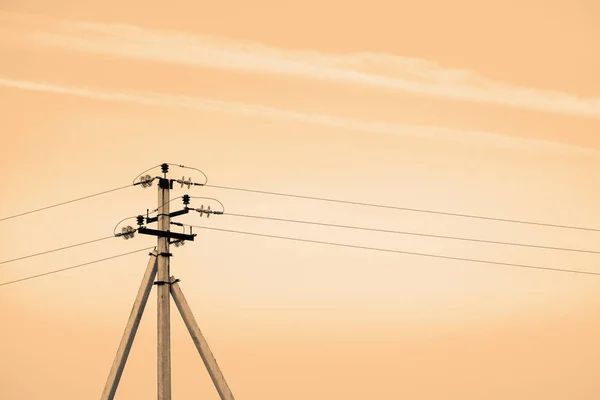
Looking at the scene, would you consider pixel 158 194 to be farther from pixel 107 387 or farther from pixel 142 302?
pixel 107 387

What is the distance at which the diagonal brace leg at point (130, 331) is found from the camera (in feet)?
163

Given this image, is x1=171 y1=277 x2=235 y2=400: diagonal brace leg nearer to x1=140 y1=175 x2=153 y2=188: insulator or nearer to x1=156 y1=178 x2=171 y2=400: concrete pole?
x1=156 y1=178 x2=171 y2=400: concrete pole

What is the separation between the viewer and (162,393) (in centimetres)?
4850

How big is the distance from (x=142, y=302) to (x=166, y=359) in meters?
2.62

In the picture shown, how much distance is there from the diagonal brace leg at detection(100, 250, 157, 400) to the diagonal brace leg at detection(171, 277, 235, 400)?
980 millimetres

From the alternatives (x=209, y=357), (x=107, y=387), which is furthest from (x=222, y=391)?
(x=107, y=387)

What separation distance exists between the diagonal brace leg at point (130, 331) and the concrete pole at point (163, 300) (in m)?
0.38

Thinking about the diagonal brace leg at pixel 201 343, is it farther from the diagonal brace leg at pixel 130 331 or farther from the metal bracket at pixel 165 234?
the metal bracket at pixel 165 234

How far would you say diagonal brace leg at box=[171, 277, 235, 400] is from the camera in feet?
163

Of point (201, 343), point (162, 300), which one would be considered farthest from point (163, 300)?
point (201, 343)

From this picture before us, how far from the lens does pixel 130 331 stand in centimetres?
5006

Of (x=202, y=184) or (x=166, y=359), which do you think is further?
(x=202, y=184)

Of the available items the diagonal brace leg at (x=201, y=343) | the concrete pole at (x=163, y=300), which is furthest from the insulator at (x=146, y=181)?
the diagonal brace leg at (x=201, y=343)

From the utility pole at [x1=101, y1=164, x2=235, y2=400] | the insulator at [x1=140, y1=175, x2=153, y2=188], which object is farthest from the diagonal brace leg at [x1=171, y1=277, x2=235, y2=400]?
the insulator at [x1=140, y1=175, x2=153, y2=188]
